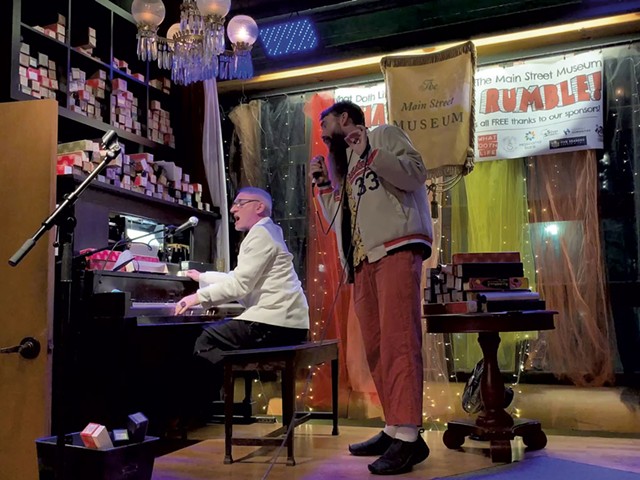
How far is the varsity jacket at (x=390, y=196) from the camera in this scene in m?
2.51

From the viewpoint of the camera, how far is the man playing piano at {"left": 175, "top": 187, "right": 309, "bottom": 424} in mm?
2955

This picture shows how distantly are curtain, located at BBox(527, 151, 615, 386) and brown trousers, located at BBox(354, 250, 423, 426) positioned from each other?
1.94m

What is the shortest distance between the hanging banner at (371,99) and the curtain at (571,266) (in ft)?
4.01

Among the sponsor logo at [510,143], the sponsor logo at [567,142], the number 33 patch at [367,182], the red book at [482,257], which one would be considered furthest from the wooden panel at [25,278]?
the sponsor logo at [567,142]

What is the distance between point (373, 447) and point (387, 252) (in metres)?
0.95

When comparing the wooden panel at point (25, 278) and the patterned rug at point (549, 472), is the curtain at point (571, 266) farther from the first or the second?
the wooden panel at point (25, 278)

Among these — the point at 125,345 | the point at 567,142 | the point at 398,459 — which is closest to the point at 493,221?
the point at 567,142

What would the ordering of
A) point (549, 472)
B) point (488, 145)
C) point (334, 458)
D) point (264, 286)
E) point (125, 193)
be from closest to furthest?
point (549, 472), point (334, 458), point (264, 286), point (125, 193), point (488, 145)

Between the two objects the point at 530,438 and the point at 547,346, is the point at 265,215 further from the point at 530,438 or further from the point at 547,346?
the point at 547,346

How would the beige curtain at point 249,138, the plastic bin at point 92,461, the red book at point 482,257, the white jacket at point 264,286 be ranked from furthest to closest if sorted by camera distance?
the beige curtain at point 249,138 → the white jacket at point 264,286 → the red book at point 482,257 → the plastic bin at point 92,461

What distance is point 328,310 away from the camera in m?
4.49

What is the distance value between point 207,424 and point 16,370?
1.73 meters

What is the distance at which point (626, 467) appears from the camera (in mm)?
2512

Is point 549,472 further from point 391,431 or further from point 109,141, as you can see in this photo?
point 109,141
